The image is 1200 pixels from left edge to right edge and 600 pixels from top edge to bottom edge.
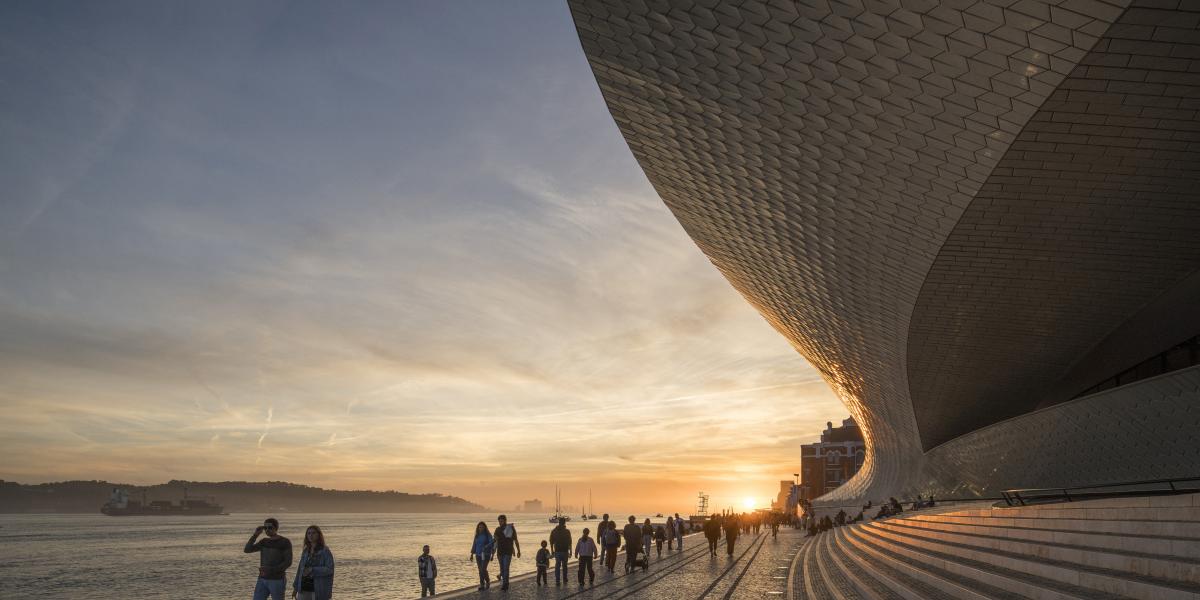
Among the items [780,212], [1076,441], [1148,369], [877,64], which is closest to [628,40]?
[877,64]

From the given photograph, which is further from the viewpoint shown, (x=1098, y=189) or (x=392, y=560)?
(x=392, y=560)

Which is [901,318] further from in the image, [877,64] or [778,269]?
[877,64]

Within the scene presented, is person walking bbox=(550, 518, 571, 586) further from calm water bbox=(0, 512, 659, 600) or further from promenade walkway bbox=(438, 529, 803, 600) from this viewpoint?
calm water bbox=(0, 512, 659, 600)

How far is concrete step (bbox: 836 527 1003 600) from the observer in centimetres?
744

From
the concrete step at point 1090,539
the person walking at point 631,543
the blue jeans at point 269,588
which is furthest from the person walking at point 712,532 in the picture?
the blue jeans at point 269,588

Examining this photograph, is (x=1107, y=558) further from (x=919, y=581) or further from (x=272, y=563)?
(x=272, y=563)

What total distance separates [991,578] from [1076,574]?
140cm

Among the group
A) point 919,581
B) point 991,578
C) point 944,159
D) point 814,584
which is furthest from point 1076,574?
point 814,584

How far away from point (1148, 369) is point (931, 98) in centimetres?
1678

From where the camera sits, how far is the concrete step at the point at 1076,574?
527cm

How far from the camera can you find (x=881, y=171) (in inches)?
457

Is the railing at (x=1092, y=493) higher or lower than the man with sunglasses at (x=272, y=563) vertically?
higher

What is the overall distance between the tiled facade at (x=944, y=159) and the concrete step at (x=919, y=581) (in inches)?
191

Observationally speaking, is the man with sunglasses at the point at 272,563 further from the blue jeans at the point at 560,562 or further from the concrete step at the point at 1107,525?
the concrete step at the point at 1107,525
